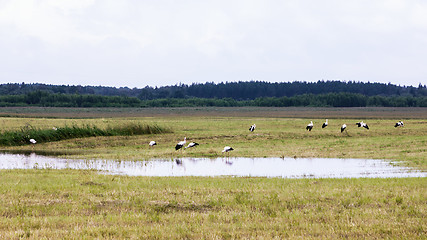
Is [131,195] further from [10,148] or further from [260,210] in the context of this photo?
[10,148]

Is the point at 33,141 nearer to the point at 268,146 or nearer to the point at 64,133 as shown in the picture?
the point at 64,133

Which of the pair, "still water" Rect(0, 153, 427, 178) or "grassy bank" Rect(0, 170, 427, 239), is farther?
"still water" Rect(0, 153, 427, 178)

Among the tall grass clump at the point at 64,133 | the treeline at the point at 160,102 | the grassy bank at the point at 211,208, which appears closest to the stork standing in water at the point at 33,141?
the tall grass clump at the point at 64,133

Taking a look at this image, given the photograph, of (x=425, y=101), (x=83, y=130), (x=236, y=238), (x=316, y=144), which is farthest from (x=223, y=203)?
(x=425, y=101)

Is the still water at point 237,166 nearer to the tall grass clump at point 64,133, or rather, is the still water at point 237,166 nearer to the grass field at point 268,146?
the grass field at point 268,146

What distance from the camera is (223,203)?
42.9ft

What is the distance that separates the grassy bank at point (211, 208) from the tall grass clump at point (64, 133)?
2375 cm

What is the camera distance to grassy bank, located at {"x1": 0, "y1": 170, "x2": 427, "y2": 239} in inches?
400

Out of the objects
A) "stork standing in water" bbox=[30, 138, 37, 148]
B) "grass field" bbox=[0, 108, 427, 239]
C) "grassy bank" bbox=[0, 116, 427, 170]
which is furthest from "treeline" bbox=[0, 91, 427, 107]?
"grass field" bbox=[0, 108, 427, 239]

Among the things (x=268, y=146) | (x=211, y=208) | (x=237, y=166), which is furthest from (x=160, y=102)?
(x=211, y=208)

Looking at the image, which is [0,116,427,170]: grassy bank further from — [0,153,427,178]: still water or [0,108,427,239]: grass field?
[0,108,427,239]: grass field

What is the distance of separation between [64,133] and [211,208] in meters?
31.7

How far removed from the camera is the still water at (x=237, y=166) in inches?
875

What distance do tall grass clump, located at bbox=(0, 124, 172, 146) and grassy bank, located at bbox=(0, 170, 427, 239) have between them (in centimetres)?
2375
